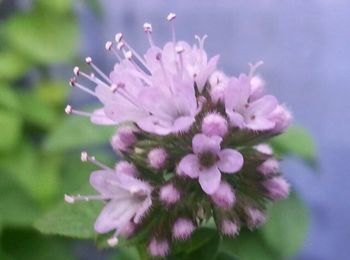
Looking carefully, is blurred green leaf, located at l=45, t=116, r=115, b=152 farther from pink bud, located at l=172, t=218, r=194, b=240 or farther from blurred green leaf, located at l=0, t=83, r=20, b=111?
pink bud, located at l=172, t=218, r=194, b=240

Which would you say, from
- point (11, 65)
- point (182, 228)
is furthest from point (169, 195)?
point (11, 65)

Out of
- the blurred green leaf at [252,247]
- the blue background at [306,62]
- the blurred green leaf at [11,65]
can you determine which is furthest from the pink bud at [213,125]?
the blue background at [306,62]

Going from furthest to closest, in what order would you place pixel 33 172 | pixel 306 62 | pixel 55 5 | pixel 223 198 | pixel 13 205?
1. pixel 306 62
2. pixel 55 5
3. pixel 33 172
4. pixel 13 205
5. pixel 223 198

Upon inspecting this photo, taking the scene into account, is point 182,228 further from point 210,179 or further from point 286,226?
point 286,226

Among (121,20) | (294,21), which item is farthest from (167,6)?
(294,21)

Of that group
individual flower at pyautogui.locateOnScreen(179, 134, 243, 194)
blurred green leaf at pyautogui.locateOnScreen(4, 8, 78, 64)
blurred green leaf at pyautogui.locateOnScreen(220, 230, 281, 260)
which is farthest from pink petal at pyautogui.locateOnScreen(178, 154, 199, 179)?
blurred green leaf at pyautogui.locateOnScreen(4, 8, 78, 64)

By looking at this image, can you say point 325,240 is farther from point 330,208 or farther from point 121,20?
point 121,20
